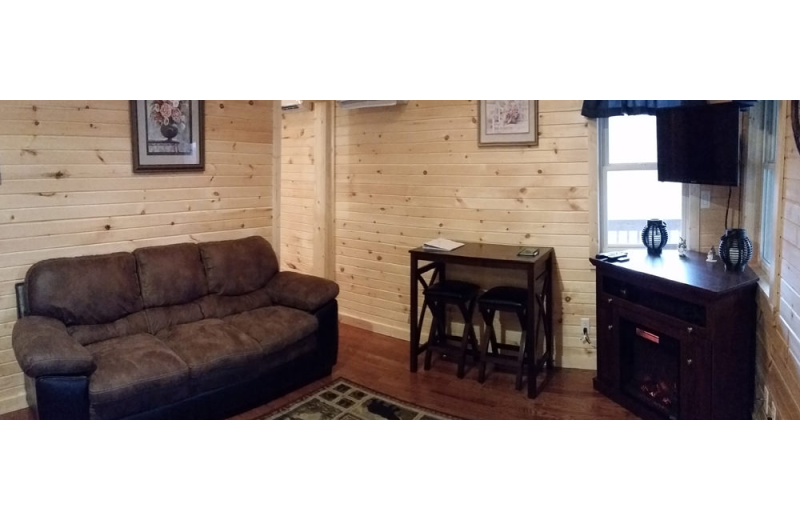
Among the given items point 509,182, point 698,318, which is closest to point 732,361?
point 698,318

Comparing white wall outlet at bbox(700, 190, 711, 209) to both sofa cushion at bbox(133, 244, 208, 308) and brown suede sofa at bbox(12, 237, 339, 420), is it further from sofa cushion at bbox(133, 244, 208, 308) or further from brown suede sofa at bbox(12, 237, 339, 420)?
sofa cushion at bbox(133, 244, 208, 308)

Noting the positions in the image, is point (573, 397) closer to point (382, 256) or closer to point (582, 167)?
point (582, 167)

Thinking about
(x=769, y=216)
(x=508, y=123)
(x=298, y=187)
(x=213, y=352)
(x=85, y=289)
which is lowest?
(x=213, y=352)

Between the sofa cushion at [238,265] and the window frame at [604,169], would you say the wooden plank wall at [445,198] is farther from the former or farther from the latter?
the sofa cushion at [238,265]

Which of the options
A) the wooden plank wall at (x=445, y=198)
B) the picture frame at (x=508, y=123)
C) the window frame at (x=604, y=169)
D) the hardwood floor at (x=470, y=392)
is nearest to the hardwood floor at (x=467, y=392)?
the hardwood floor at (x=470, y=392)

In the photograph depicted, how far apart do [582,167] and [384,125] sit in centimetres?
151

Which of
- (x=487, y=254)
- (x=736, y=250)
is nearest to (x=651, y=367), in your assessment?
(x=736, y=250)

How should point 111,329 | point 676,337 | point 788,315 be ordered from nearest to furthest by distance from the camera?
1. point 788,315
2. point 676,337
3. point 111,329

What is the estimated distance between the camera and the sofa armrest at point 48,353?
2.14 metres

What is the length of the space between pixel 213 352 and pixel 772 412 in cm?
252

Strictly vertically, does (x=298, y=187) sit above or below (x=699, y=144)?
below

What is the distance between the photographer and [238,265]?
3342mm

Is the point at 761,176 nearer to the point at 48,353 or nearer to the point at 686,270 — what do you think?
the point at 686,270

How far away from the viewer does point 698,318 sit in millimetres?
2377
